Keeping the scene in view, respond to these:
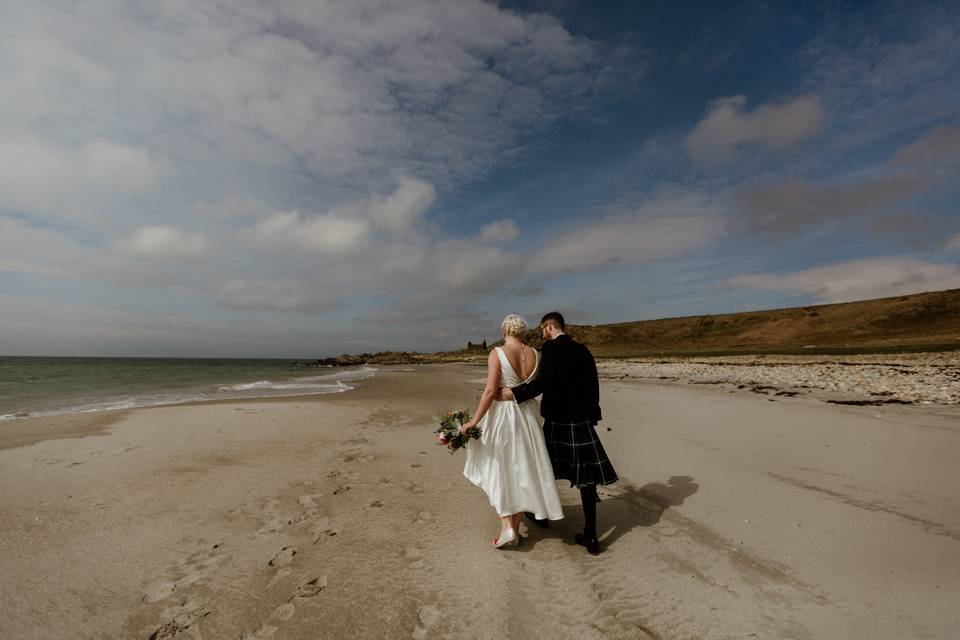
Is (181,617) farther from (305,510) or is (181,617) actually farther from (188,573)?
(305,510)

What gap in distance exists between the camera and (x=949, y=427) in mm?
7902

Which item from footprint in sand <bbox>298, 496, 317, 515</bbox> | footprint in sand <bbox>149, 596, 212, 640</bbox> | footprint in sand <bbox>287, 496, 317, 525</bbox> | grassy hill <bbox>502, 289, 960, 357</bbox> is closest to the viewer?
footprint in sand <bbox>149, 596, 212, 640</bbox>

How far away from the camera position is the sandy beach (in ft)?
9.97

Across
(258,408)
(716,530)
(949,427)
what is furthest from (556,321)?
(258,408)

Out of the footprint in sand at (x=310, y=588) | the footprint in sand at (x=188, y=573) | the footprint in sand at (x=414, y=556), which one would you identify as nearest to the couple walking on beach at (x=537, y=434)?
the footprint in sand at (x=414, y=556)

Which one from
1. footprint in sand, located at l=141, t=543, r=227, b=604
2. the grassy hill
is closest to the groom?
footprint in sand, located at l=141, t=543, r=227, b=604

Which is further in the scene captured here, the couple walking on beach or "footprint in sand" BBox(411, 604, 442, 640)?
the couple walking on beach

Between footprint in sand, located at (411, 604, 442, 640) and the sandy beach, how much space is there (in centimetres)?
1

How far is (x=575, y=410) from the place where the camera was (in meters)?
4.23

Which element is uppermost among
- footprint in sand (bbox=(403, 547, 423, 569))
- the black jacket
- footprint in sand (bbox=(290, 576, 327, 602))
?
the black jacket

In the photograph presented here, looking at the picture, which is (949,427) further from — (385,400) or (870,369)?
(385,400)

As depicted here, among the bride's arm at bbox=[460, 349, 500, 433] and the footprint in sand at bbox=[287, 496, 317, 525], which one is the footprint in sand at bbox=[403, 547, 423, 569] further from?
the footprint in sand at bbox=[287, 496, 317, 525]

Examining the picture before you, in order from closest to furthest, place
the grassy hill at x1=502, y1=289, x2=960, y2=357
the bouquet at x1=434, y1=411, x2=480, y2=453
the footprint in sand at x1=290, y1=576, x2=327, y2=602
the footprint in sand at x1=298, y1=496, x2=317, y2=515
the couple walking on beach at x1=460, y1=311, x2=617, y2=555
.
→ the footprint in sand at x1=290, y1=576, x2=327, y2=602 → the couple walking on beach at x1=460, y1=311, x2=617, y2=555 → the bouquet at x1=434, y1=411, x2=480, y2=453 → the footprint in sand at x1=298, y1=496, x2=317, y2=515 → the grassy hill at x1=502, y1=289, x2=960, y2=357

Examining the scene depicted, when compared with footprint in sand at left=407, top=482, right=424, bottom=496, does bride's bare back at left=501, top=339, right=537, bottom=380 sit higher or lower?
higher
